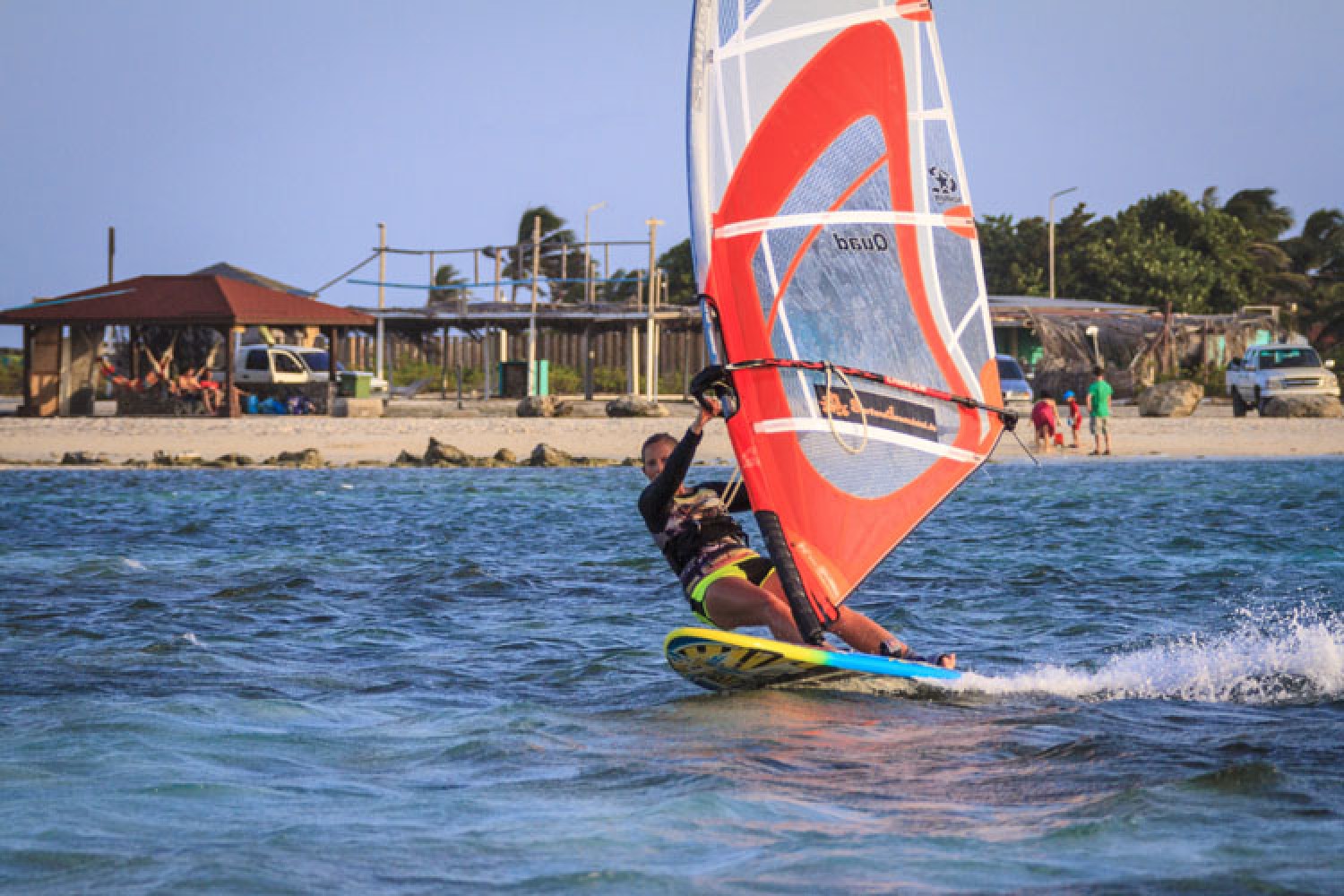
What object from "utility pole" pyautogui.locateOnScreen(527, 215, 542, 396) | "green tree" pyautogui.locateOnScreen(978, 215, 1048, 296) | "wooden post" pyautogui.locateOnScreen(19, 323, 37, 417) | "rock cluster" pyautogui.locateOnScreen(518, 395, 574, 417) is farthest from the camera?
"green tree" pyautogui.locateOnScreen(978, 215, 1048, 296)

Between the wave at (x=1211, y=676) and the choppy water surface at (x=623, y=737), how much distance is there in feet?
0.10

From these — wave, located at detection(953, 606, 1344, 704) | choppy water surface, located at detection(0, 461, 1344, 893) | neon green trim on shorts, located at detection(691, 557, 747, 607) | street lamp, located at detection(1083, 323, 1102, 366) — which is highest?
street lamp, located at detection(1083, 323, 1102, 366)

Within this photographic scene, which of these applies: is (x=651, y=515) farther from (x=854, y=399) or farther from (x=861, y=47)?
(x=861, y=47)

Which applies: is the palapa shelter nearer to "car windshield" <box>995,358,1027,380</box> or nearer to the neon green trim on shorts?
"car windshield" <box>995,358,1027,380</box>

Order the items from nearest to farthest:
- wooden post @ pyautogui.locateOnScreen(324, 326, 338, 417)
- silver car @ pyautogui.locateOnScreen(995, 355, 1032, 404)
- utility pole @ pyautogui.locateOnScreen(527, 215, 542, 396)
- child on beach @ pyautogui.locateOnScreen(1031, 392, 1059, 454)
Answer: child on beach @ pyautogui.locateOnScreen(1031, 392, 1059, 454) → silver car @ pyautogui.locateOnScreen(995, 355, 1032, 404) → wooden post @ pyautogui.locateOnScreen(324, 326, 338, 417) → utility pole @ pyautogui.locateOnScreen(527, 215, 542, 396)

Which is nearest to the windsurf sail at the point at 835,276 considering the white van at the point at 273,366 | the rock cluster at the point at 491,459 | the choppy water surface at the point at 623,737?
the choppy water surface at the point at 623,737

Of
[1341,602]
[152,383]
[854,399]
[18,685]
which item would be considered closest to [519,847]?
[854,399]

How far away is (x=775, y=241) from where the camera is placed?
6.47 meters

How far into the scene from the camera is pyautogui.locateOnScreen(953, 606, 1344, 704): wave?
689 cm

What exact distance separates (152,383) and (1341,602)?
81.1 feet

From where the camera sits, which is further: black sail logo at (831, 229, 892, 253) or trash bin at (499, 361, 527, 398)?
trash bin at (499, 361, 527, 398)

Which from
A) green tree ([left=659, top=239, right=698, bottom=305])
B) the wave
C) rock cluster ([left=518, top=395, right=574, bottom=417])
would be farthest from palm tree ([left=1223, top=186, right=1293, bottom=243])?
the wave

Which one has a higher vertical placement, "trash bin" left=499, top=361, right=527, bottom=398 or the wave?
"trash bin" left=499, top=361, right=527, bottom=398

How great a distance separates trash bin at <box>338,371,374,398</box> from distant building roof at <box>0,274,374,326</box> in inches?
41.0
